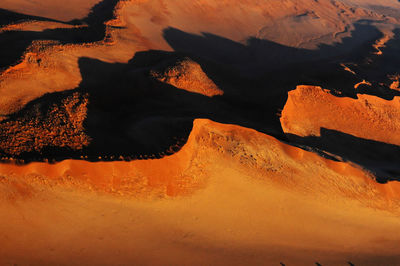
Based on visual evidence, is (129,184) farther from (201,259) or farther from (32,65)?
(32,65)

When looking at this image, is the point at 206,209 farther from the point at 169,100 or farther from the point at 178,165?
the point at 169,100

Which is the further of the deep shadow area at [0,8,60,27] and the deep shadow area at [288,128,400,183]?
the deep shadow area at [0,8,60,27]

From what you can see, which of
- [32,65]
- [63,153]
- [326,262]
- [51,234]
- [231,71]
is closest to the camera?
[51,234]

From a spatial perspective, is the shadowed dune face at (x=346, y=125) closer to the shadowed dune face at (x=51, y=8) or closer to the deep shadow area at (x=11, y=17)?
the deep shadow area at (x=11, y=17)

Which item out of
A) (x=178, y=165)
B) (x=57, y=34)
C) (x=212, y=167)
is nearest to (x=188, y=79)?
(x=212, y=167)

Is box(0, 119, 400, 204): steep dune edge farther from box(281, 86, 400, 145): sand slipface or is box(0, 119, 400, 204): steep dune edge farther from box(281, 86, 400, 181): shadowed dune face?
box(281, 86, 400, 145): sand slipface

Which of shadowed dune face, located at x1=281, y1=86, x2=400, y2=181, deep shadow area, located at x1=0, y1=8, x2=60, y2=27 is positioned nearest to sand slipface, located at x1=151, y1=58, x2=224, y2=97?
shadowed dune face, located at x1=281, y1=86, x2=400, y2=181

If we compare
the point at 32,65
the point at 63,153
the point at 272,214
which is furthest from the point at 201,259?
the point at 32,65
